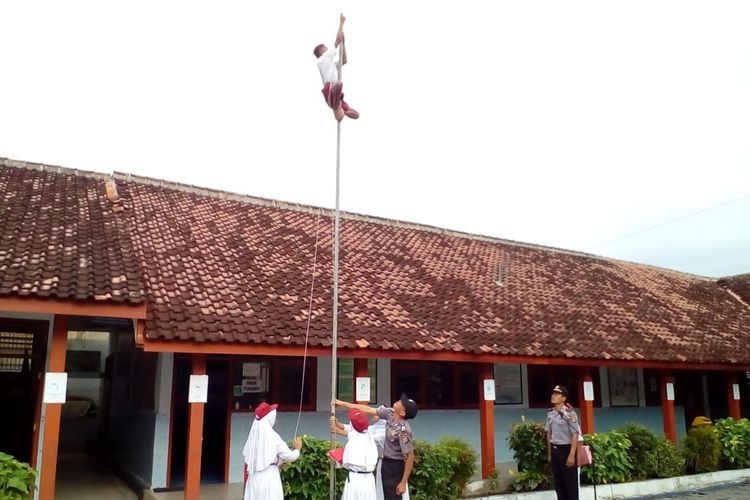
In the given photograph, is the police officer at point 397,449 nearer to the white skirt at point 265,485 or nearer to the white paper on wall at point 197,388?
the white skirt at point 265,485

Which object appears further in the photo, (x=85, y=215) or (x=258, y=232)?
(x=258, y=232)

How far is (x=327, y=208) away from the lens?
16672mm

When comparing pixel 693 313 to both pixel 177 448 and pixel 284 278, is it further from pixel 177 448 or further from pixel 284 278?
pixel 177 448

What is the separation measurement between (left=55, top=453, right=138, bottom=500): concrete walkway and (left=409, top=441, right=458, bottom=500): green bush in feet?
15.4

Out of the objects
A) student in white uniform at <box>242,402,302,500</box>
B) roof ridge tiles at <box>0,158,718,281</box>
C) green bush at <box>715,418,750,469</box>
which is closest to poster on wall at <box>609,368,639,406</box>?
green bush at <box>715,418,750,469</box>

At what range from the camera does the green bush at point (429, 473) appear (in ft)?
28.4

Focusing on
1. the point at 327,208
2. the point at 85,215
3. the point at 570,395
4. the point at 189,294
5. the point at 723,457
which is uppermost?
the point at 327,208

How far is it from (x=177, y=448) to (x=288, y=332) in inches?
148

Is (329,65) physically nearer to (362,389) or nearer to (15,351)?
(362,389)

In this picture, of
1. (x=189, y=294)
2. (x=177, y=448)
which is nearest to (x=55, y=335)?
(x=189, y=294)

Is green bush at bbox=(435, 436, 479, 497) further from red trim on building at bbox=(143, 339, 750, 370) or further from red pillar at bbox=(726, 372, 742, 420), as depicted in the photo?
red pillar at bbox=(726, 372, 742, 420)

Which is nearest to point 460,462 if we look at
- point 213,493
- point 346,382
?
point 346,382

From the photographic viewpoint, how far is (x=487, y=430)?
1120 cm

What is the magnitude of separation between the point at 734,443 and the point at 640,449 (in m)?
2.96
